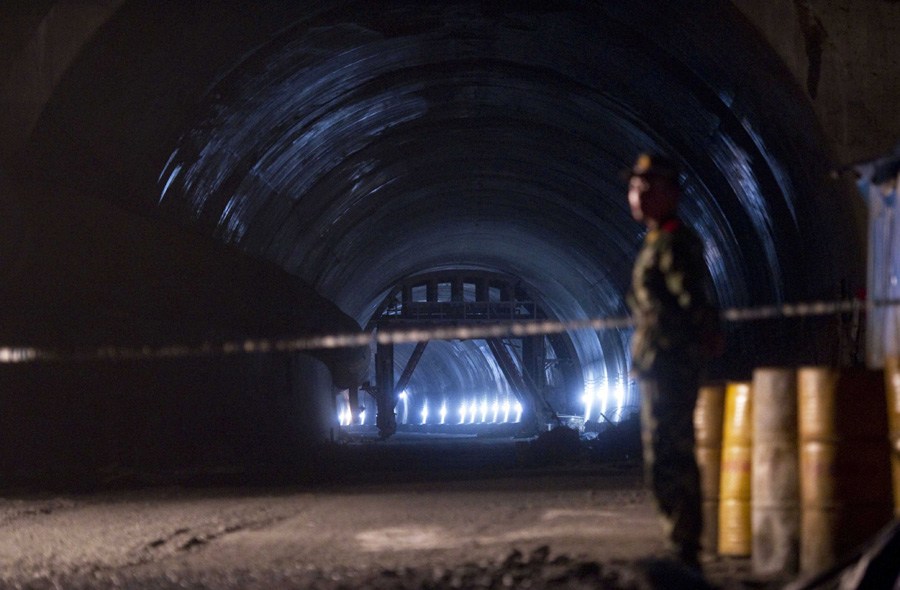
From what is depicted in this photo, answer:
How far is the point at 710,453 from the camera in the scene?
221 inches

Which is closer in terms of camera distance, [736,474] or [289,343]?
[736,474]

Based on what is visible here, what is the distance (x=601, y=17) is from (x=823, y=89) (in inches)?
120

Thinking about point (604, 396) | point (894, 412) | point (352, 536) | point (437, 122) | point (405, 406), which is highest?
point (437, 122)

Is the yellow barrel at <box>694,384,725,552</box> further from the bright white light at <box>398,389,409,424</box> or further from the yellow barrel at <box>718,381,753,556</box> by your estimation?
the bright white light at <box>398,389,409,424</box>

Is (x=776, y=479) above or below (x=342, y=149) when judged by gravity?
below

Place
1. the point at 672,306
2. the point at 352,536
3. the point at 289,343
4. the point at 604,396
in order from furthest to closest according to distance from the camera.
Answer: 1. the point at 604,396
2. the point at 289,343
3. the point at 352,536
4. the point at 672,306

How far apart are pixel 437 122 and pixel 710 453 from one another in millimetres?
11623

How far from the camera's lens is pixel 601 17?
11.8 m

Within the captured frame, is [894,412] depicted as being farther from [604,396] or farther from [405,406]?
[405,406]

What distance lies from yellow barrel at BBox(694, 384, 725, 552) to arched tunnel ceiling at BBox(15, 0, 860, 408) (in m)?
4.49

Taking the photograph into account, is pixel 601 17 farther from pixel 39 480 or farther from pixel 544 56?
pixel 39 480

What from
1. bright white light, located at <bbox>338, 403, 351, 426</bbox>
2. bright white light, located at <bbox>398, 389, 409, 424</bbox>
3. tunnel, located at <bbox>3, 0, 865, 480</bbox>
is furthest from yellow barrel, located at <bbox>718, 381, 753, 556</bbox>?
bright white light, located at <bbox>398, 389, 409, 424</bbox>

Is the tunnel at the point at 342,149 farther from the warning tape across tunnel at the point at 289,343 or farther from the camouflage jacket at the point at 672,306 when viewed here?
the camouflage jacket at the point at 672,306

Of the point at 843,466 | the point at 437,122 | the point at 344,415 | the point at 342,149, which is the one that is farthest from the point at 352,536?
the point at 344,415
